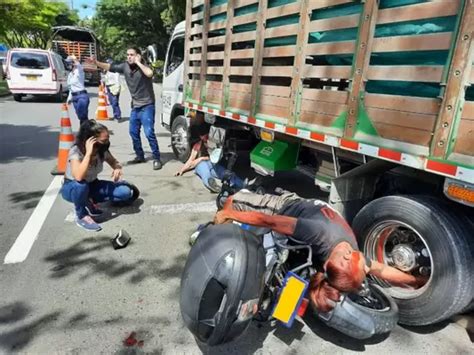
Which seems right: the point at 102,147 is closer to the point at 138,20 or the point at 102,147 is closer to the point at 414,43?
the point at 414,43

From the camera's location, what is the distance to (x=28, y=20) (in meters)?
24.2

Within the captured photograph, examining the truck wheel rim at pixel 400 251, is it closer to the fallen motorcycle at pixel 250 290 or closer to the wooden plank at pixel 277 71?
the fallen motorcycle at pixel 250 290

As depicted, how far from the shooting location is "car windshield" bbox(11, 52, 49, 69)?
14.5 metres

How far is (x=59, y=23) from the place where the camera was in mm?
43281

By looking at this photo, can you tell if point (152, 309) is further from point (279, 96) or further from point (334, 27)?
point (334, 27)

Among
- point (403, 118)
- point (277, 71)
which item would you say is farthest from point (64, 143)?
point (403, 118)

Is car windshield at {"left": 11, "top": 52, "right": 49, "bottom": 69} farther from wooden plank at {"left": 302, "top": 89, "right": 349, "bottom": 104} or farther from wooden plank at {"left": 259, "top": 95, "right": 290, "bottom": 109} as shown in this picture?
wooden plank at {"left": 302, "top": 89, "right": 349, "bottom": 104}

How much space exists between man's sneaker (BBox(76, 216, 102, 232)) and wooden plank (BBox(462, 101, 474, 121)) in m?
3.44

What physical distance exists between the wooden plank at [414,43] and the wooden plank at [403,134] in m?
0.50

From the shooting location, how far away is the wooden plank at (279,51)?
3588 millimetres

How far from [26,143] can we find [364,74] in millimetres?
7369

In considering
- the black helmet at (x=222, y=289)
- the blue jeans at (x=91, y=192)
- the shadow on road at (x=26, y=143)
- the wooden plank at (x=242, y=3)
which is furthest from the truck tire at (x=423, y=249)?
the shadow on road at (x=26, y=143)

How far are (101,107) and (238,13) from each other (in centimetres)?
848

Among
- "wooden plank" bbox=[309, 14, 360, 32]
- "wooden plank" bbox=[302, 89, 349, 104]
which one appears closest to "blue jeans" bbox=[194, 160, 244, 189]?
"wooden plank" bbox=[302, 89, 349, 104]
